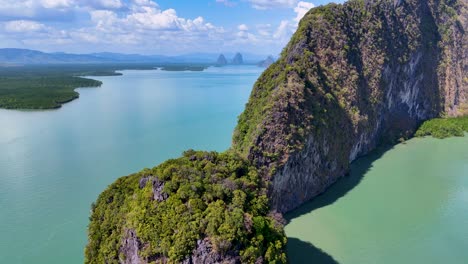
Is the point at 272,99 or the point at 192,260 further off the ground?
the point at 272,99

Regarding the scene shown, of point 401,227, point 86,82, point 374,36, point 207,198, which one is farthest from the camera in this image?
point 86,82

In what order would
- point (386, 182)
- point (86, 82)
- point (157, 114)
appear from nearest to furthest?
1. point (386, 182)
2. point (157, 114)
3. point (86, 82)

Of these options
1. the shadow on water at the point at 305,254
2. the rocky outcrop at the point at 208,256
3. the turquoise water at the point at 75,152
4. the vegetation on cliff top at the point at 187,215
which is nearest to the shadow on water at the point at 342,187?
the shadow on water at the point at 305,254

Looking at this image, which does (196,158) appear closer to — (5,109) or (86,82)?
(5,109)

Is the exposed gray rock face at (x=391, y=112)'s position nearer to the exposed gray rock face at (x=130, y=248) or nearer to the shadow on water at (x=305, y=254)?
the shadow on water at (x=305, y=254)

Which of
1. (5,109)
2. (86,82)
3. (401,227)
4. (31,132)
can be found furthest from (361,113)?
(86,82)

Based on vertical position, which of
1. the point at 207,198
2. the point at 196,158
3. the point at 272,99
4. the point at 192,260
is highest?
the point at 272,99

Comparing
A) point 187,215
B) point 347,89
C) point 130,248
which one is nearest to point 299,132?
point 347,89
